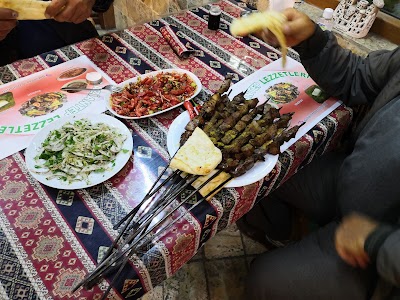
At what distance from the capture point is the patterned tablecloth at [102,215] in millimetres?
Answer: 1064

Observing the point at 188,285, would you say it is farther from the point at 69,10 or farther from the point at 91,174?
the point at 69,10

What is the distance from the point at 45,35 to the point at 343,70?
1911mm

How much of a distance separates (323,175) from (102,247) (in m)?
1.26

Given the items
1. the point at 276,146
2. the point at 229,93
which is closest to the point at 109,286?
the point at 276,146

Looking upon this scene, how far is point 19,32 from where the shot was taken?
7.49ft

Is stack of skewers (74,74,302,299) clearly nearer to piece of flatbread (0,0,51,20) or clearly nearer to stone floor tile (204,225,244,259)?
piece of flatbread (0,0,51,20)

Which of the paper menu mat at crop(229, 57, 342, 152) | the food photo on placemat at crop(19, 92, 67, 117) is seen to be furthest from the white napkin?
the food photo on placemat at crop(19, 92, 67, 117)

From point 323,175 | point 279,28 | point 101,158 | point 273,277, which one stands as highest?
point 279,28

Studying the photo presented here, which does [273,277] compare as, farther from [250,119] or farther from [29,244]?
[29,244]

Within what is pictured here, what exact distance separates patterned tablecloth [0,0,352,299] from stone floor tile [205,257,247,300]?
106 cm

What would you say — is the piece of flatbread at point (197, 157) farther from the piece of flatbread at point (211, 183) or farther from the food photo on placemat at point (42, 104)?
the food photo on placemat at point (42, 104)

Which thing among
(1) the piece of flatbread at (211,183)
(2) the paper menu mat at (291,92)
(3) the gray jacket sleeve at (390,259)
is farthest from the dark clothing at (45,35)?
(3) the gray jacket sleeve at (390,259)

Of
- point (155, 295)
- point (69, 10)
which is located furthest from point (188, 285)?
point (69, 10)

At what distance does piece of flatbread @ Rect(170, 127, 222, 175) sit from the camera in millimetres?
1284
